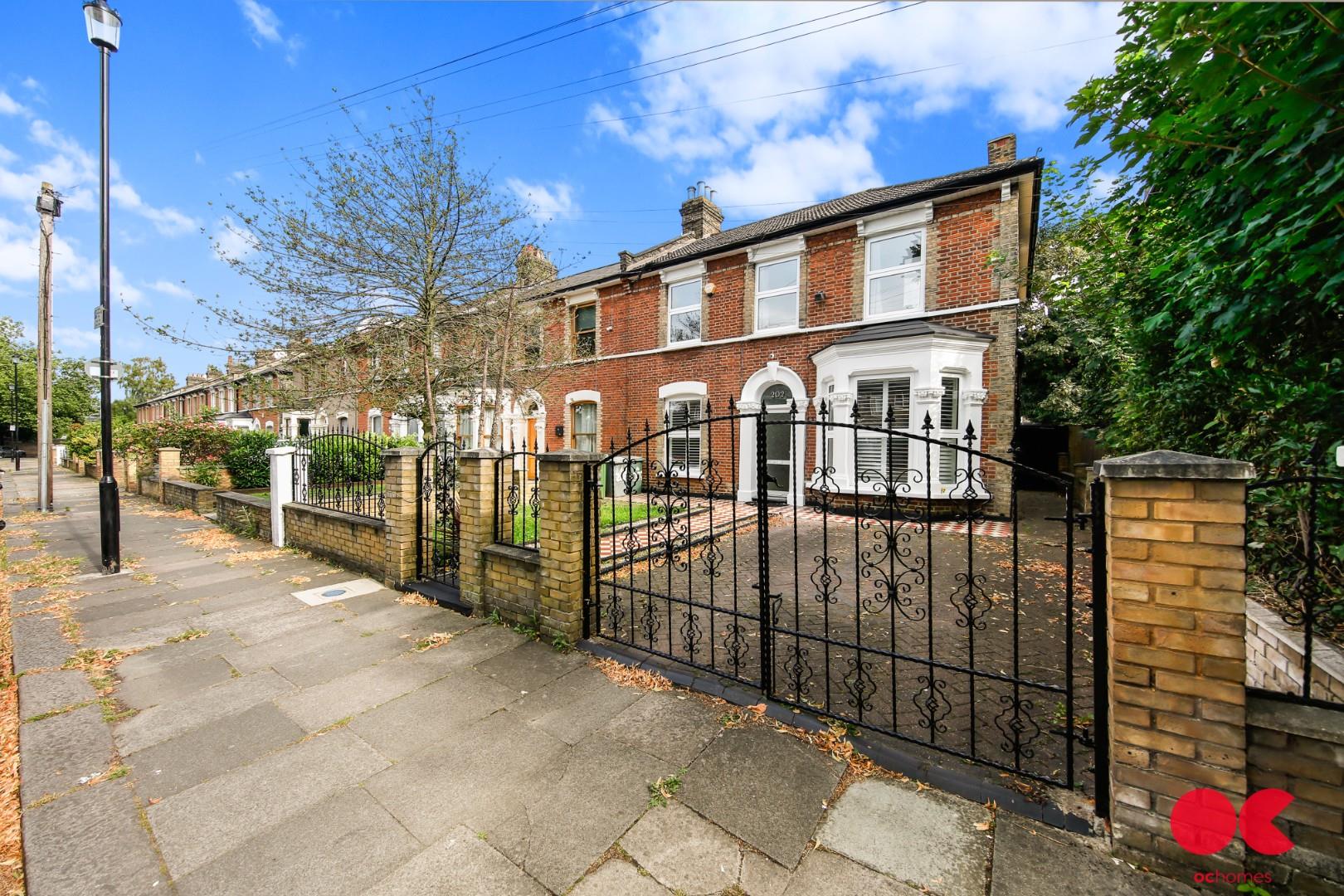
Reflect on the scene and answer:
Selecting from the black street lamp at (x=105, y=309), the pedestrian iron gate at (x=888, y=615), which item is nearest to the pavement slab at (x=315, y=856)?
the pedestrian iron gate at (x=888, y=615)

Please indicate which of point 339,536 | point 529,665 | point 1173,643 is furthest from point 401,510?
point 1173,643

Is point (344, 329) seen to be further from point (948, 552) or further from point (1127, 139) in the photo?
point (948, 552)

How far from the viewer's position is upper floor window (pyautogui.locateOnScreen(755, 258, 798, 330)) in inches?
424

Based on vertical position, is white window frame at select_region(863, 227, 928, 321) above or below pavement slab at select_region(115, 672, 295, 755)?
above

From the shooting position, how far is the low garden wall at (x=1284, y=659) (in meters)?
2.02

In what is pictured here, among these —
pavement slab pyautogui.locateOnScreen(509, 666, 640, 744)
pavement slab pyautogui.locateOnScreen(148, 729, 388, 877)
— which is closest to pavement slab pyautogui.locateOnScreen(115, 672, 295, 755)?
pavement slab pyautogui.locateOnScreen(148, 729, 388, 877)

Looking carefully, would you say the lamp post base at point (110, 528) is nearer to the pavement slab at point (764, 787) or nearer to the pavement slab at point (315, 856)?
the pavement slab at point (315, 856)

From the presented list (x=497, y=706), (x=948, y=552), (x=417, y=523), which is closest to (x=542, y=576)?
(x=497, y=706)

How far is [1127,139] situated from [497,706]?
14.4 feet

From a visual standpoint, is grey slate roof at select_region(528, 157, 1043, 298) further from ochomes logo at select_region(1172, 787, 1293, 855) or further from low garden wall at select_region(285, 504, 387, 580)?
ochomes logo at select_region(1172, 787, 1293, 855)

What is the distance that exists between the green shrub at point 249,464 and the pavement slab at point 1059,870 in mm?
15096

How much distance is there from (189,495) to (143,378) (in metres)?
37.3

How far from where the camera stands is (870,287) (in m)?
9.76

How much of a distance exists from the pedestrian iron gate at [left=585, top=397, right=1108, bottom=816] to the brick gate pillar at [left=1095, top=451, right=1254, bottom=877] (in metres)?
0.18
